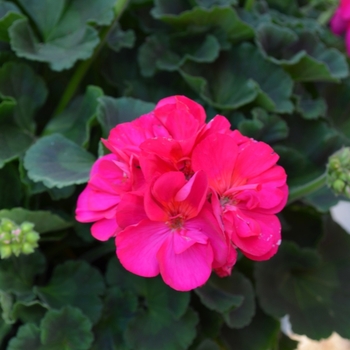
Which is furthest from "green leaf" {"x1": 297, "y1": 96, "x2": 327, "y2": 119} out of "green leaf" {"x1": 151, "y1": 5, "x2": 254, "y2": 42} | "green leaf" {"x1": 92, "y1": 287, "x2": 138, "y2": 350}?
"green leaf" {"x1": 92, "y1": 287, "x2": 138, "y2": 350}

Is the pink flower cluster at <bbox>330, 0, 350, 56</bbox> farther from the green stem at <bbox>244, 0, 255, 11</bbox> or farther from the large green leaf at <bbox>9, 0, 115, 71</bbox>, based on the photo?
the large green leaf at <bbox>9, 0, 115, 71</bbox>

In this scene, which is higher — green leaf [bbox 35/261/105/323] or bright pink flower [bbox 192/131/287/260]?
bright pink flower [bbox 192/131/287/260]

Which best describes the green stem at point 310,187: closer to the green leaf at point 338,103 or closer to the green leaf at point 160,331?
the green leaf at point 160,331

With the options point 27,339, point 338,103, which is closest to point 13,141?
point 27,339

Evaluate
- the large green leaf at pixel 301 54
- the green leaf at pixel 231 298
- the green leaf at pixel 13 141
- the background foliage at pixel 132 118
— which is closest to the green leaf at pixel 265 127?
the background foliage at pixel 132 118

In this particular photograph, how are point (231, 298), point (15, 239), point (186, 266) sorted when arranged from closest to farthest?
point (186, 266)
point (15, 239)
point (231, 298)

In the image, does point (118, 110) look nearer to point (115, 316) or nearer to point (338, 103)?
point (115, 316)
